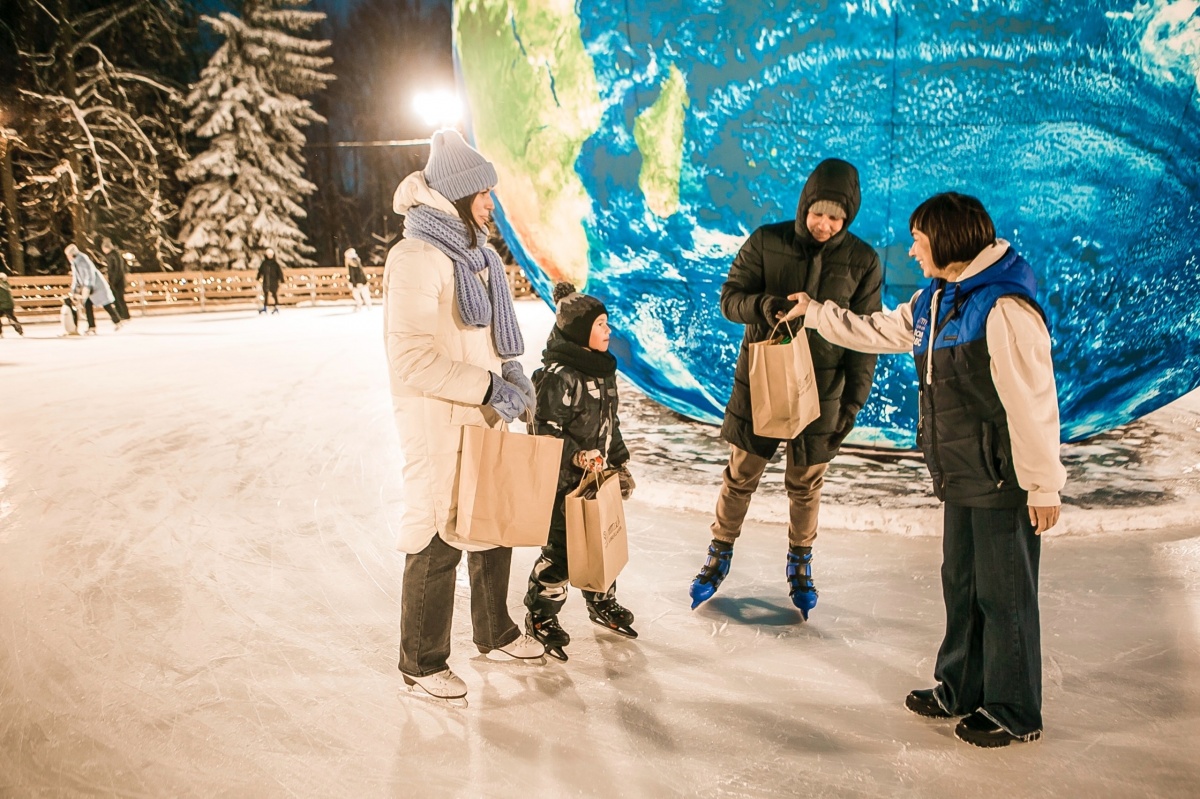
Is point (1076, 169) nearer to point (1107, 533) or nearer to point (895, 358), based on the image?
point (895, 358)

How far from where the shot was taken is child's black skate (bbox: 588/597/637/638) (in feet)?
9.90

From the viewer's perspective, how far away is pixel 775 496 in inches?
172

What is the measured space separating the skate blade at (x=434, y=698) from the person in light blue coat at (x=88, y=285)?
12.4 metres

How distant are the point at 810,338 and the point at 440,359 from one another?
1.46 m

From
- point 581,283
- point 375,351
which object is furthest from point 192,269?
point 581,283

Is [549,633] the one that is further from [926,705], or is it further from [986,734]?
[986,734]

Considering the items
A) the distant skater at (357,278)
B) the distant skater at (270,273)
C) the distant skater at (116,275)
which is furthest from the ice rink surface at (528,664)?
the distant skater at (270,273)

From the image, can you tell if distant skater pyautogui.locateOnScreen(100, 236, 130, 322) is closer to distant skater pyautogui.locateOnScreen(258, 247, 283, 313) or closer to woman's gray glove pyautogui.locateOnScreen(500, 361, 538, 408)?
distant skater pyautogui.locateOnScreen(258, 247, 283, 313)

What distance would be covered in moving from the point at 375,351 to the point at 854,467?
762 cm

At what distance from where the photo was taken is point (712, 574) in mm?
3223

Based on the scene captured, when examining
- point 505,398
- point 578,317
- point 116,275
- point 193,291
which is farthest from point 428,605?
point 193,291

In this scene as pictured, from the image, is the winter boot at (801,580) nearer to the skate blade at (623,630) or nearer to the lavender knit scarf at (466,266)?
the skate blade at (623,630)

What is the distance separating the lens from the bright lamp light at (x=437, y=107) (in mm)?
7836

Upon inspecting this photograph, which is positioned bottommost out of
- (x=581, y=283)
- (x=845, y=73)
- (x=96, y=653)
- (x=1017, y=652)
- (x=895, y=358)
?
(x=96, y=653)
